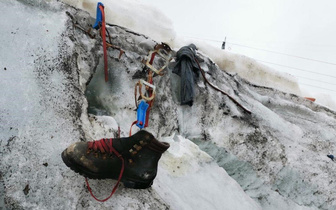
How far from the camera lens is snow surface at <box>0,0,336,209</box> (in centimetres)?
206

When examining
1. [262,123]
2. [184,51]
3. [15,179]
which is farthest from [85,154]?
[262,123]

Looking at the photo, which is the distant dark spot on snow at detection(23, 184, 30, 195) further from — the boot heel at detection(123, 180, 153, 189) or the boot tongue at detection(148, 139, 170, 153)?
the boot tongue at detection(148, 139, 170, 153)

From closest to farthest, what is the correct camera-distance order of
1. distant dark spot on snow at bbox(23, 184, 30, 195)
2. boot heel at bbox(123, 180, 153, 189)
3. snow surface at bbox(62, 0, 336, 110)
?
distant dark spot on snow at bbox(23, 184, 30, 195), boot heel at bbox(123, 180, 153, 189), snow surface at bbox(62, 0, 336, 110)

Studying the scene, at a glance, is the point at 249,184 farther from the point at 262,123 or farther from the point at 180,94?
the point at 180,94

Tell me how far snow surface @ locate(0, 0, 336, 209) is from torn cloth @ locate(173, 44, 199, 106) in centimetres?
15

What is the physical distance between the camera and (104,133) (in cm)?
277

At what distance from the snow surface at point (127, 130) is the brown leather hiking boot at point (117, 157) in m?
0.22

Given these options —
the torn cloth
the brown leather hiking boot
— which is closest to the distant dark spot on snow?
the brown leather hiking boot

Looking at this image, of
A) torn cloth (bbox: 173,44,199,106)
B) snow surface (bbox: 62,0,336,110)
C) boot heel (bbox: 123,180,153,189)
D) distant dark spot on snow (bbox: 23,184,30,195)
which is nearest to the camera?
distant dark spot on snow (bbox: 23,184,30,195)

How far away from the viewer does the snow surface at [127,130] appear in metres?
2.06

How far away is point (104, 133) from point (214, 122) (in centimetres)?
179

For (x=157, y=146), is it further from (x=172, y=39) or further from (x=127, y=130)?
(x=172, y=39)

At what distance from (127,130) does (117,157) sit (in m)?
1.17

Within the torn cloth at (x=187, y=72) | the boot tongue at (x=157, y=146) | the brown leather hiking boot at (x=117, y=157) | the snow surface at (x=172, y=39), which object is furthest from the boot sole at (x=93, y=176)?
the snow surface at (x=172, y=39)
